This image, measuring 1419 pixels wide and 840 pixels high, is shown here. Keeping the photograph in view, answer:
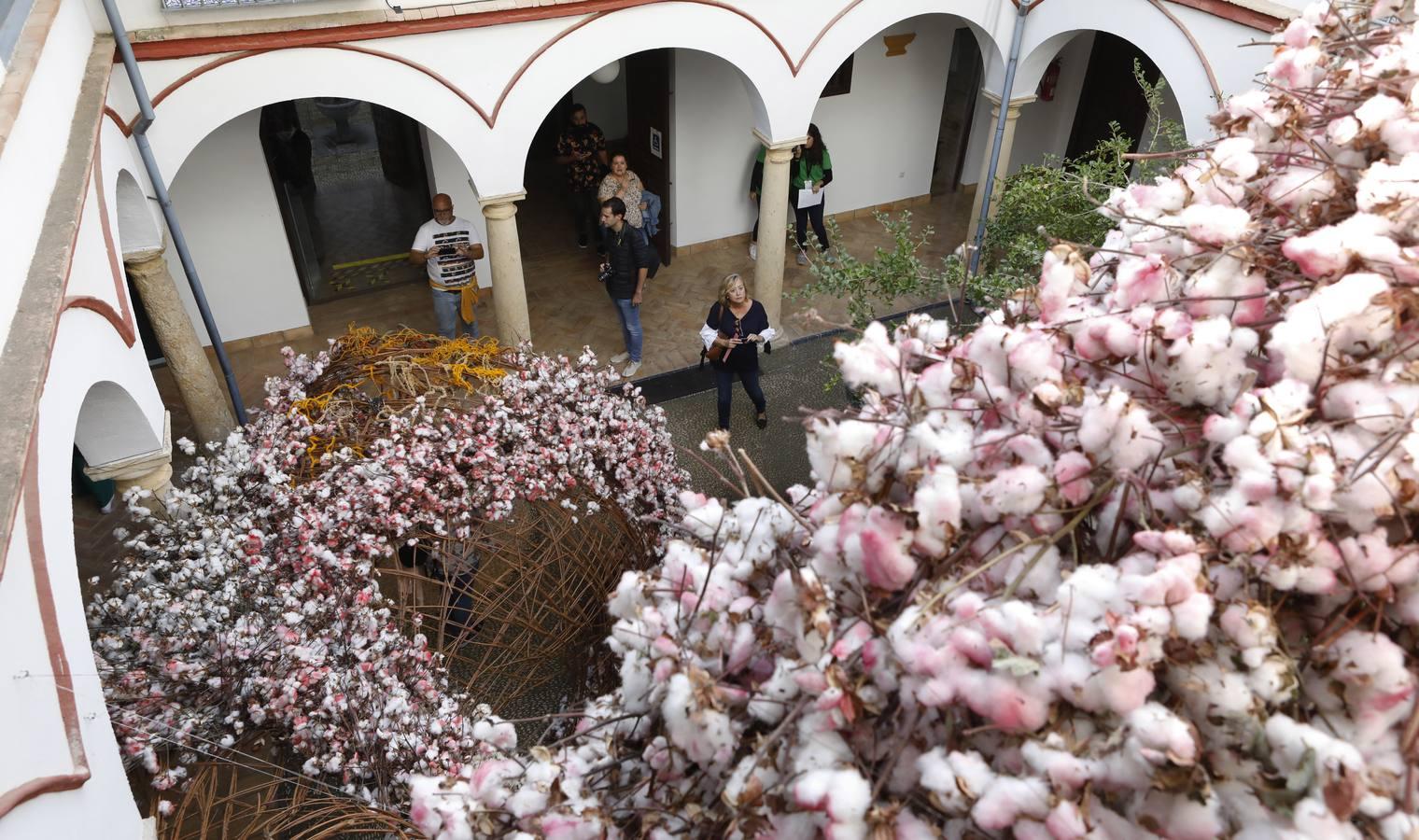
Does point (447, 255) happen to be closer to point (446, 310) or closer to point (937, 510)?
point (446, 310)

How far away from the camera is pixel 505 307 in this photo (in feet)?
25.6

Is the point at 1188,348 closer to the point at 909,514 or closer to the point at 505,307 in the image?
the point at 909,514

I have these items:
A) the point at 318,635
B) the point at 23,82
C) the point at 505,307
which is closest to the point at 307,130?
the point at 505,307

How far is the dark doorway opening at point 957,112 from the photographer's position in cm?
1103

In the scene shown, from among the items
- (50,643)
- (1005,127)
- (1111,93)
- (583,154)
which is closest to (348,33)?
(583,154)

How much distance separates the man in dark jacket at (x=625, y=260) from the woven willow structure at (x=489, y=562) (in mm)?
2324

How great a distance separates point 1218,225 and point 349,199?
10940 mm

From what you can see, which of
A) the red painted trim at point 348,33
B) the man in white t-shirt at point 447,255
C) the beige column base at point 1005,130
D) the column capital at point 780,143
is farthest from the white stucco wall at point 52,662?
the beige column base at point 1005,130

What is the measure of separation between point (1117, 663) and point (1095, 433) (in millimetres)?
374

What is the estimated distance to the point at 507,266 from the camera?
7.55 meters

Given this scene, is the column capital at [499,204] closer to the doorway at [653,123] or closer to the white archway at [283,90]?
the white archway at [283,90]

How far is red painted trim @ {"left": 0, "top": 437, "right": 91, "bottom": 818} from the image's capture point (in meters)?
2.36

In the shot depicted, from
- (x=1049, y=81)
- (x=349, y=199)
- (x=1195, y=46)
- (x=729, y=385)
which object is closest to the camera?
(x=1195, y=46)

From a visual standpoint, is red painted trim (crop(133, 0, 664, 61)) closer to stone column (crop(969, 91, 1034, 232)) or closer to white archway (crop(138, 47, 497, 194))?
white archway (crop(138, 47, 497, 194))
